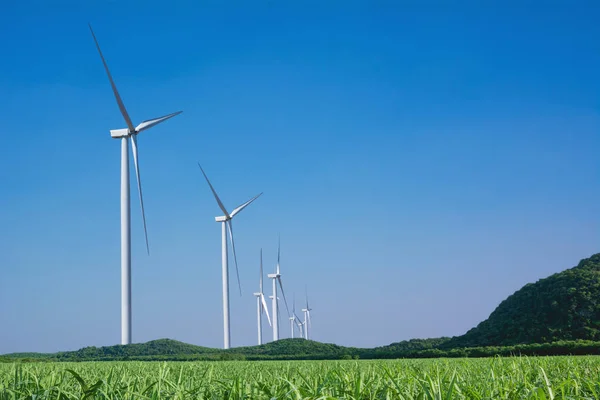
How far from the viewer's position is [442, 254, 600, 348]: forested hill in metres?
46.9

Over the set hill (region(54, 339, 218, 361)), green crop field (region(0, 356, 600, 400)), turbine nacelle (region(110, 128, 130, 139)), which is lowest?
hill (region(54, 339, 218, 361))

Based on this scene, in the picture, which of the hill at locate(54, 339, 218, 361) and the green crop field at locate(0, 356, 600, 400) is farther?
the hill at locate(54, 339, 218, 361)

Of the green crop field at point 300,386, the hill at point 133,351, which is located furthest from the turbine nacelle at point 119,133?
the green crop field at point 300,386

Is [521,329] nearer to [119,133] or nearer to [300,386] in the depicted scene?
[119,133]

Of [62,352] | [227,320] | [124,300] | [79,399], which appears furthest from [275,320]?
[79,399]

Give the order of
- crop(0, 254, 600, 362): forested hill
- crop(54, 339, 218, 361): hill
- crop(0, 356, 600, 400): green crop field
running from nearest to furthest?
1. crop(0, 356, 600, 400): green crop field
2. crop(0, 254, 600, 362): forested hill
3. crop(54, 339, 218, 361): hill

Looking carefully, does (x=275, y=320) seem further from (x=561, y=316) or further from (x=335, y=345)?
(x=561, y=316)

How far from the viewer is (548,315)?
49188 millimetres

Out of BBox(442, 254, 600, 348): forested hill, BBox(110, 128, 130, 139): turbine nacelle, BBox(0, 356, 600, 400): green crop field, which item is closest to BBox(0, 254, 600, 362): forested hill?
BBox(442, 254, 600, 348): forested hill

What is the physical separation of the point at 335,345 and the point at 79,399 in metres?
59.0

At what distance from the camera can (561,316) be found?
4825cm

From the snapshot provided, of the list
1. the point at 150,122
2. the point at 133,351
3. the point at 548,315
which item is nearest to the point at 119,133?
the point at 150,122

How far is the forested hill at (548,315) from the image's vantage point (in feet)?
154

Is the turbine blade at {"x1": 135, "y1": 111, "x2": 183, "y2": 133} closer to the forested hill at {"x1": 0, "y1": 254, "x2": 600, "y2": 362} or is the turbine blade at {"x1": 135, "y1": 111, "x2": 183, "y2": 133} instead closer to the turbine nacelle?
the turbine nacelle
